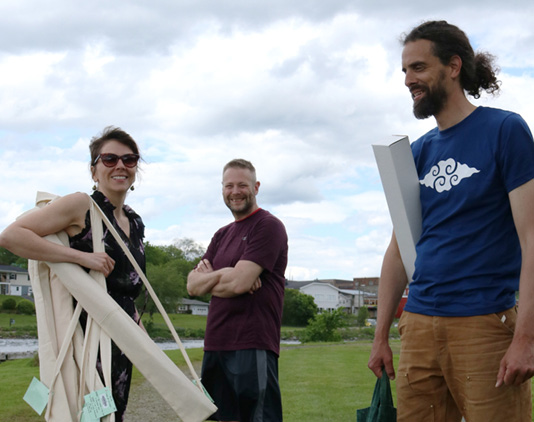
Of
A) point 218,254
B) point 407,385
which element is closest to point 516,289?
point 407,385

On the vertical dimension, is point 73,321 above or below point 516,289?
below

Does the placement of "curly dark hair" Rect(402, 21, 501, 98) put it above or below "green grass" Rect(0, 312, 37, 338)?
above

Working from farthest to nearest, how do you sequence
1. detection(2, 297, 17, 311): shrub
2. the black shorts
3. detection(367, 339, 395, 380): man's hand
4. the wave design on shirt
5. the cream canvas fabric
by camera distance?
1. detection(2, 297, 17, 311): shrub
2. the black shorts
3. detection(367, 339, 395, 380): man's hand
4. the cream canvas fabric
5. the wave design on shirt

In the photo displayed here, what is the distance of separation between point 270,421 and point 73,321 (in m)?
1.78

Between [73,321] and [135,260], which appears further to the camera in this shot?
[135,260]

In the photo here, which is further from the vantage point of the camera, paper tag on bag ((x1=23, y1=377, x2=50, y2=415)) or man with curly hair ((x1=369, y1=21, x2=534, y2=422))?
paper tag on bag ((x1=23, y1=377, x2=50, y2=415))

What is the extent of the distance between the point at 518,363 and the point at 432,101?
3.97 ft

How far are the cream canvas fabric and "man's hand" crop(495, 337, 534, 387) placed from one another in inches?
51.4

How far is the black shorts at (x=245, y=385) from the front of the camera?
3.91 metres

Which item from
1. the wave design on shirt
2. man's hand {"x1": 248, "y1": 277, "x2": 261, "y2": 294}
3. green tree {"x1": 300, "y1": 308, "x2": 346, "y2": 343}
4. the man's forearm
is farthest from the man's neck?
green tree {"x1": 300, "y1": 308, "x2": 346, "y2": 343}

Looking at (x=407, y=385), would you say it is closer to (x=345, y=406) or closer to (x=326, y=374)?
A: (x=345, y=406)

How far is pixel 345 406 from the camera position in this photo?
8.38m

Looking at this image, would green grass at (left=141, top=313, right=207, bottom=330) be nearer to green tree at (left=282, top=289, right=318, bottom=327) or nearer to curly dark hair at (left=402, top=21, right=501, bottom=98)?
green tree at (left=282, top=289, right=318, bottom=327)

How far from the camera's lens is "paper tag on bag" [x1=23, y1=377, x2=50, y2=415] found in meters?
2.64
